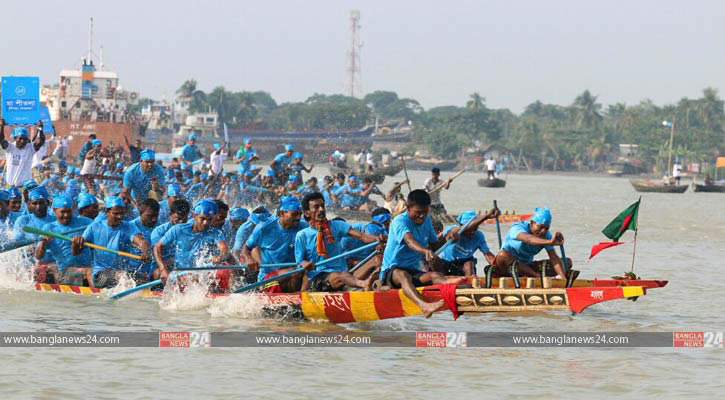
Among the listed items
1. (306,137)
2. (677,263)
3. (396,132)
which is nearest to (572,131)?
(396,132)

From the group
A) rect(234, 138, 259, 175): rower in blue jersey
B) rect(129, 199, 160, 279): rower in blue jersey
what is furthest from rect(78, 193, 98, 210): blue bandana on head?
rect(234, 138, 259, 175): rower in blue jersey

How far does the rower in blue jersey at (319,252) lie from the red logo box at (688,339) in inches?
124

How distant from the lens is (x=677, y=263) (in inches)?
770

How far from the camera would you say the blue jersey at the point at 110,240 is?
11.8 metres

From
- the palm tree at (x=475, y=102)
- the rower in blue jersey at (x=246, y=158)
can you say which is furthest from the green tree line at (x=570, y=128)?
the rower in blue jersey at (x=246, y=158)

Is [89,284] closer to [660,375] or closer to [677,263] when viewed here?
[660,375]

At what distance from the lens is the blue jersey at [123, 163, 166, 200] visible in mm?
16500

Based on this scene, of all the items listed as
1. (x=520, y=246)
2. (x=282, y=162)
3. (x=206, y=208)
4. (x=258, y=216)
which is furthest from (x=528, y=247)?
(x=282, y=162)

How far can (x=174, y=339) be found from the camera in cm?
1013

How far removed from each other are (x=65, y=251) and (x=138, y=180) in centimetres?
434

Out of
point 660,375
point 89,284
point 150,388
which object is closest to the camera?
point 150,388

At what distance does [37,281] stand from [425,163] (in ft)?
317

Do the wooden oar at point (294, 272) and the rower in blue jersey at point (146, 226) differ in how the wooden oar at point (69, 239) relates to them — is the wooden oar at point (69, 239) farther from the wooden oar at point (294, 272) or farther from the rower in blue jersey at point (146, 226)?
the wooden oar at point (294, 272)

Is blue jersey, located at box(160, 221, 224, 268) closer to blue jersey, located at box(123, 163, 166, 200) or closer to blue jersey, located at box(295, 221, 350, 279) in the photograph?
blue jersey, located at box(295, 221, 350, 279)
